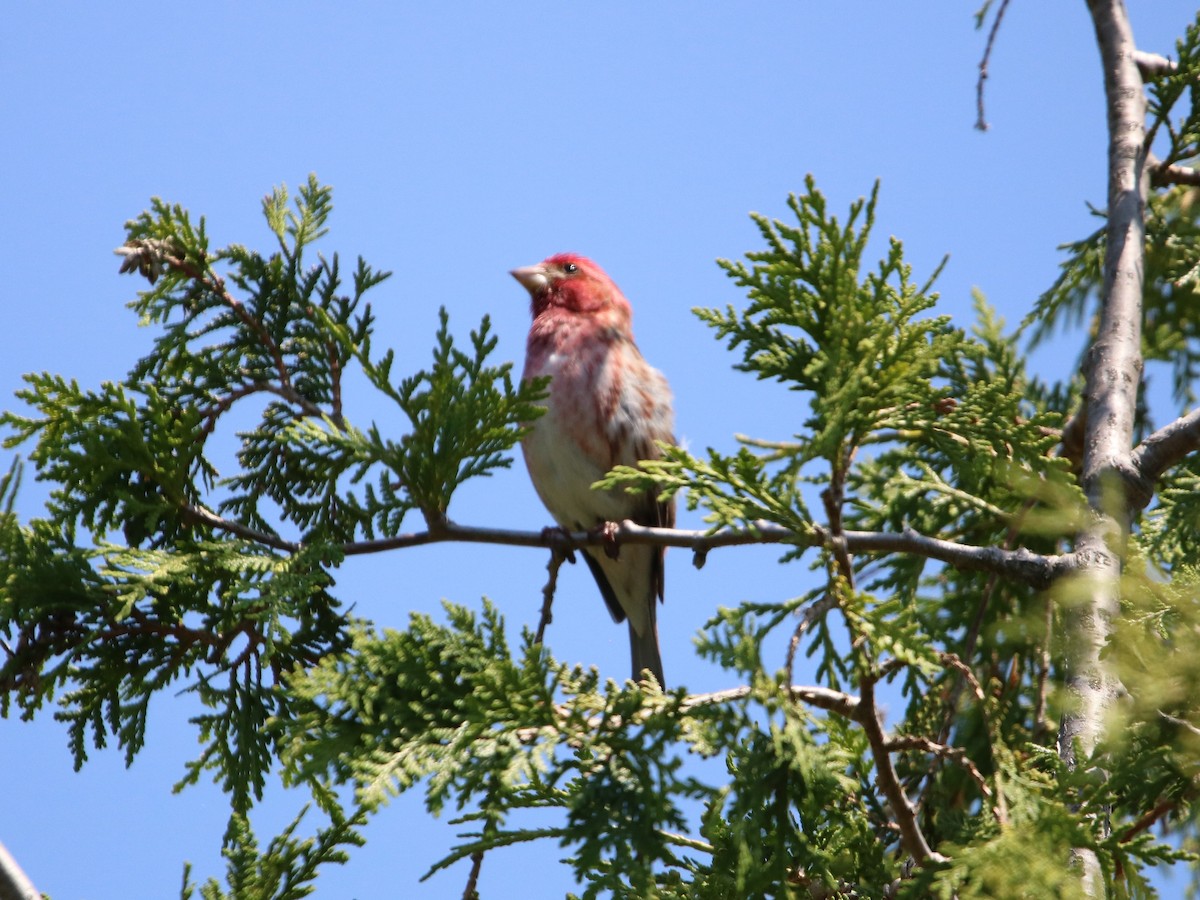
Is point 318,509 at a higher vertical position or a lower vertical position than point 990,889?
higher

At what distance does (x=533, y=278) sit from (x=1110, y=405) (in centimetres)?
316

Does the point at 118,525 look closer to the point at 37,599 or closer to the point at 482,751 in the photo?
the point at 37,599

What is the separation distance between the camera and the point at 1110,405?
3.48 m

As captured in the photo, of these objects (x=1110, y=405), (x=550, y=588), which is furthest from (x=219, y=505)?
(x=1110, y=405)

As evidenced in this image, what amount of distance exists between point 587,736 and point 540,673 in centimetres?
18

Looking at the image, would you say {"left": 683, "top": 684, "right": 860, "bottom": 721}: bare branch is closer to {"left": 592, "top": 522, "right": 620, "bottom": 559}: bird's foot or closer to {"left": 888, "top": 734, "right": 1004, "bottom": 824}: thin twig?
{"left": 888, "top": 734, "right": 1004, "bottom": 824}: thin twig

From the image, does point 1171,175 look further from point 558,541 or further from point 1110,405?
point 558,541

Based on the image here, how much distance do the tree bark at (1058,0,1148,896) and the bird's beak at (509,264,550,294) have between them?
2.68 meters

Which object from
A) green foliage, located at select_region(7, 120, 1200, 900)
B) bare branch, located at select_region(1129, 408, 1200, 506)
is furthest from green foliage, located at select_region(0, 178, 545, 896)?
bare branch, located at select_region(1129, 408, 1200, 506)

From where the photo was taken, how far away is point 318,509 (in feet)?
12.7

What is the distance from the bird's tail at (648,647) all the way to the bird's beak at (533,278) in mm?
1592

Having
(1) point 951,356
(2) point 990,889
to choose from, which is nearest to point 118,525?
(2) point 990,889

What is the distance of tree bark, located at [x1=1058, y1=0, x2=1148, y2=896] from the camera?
2.81 metres

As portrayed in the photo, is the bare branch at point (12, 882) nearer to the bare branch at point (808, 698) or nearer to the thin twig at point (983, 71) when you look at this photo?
the bare branch at point (808, 698)
